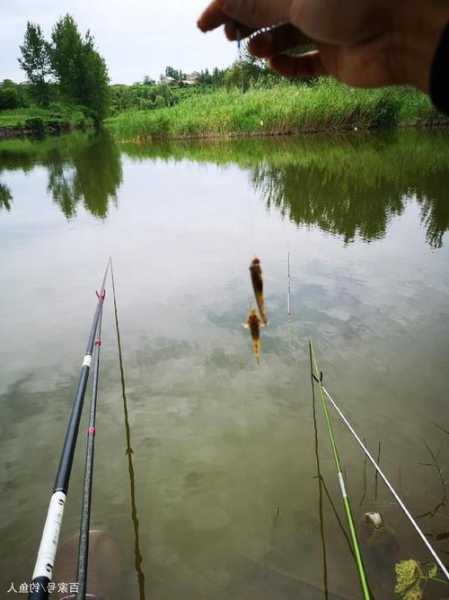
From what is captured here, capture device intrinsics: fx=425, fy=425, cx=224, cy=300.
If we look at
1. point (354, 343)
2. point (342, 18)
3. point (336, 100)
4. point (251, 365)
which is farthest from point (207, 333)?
point (336, 100)

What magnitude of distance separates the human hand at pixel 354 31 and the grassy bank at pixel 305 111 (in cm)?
2152

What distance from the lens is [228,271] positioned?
6121mm

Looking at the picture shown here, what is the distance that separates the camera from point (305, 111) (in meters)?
21.1

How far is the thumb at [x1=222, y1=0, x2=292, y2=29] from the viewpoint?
1.21 metres

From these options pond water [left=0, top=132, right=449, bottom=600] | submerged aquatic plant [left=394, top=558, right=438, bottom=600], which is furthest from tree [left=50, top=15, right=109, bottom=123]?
submerged aquatic plant [left=394, top=558, right=438, bottom=600]

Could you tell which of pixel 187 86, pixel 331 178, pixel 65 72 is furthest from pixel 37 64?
pixel 331 178

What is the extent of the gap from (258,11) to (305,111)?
72.0ft

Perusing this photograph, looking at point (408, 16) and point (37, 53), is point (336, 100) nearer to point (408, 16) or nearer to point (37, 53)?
point (408, 16)

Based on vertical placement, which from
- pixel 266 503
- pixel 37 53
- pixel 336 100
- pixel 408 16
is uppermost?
pixel 37 53

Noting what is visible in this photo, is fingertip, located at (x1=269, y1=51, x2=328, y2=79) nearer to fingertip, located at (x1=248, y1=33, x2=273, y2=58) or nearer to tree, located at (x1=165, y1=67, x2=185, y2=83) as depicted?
fingertip, located at (x1=248, y1=33, x2=273, y2=58)

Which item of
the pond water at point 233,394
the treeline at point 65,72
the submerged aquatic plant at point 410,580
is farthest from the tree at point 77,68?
the submerged aquatic plant at point 410,580

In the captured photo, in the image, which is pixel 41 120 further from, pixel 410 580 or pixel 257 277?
pixel 410 580

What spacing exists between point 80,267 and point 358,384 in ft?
16.3

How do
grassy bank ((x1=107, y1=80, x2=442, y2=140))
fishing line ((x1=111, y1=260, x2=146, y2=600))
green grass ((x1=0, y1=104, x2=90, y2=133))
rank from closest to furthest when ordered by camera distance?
fishing line ((x1=111, y1=260, x2=146, y2=600)) → grassy bank ((x1=107, y1=80, x2=442, y2=140)) → green grass ((x1=0, y1=104, x2=90, y2=133))
